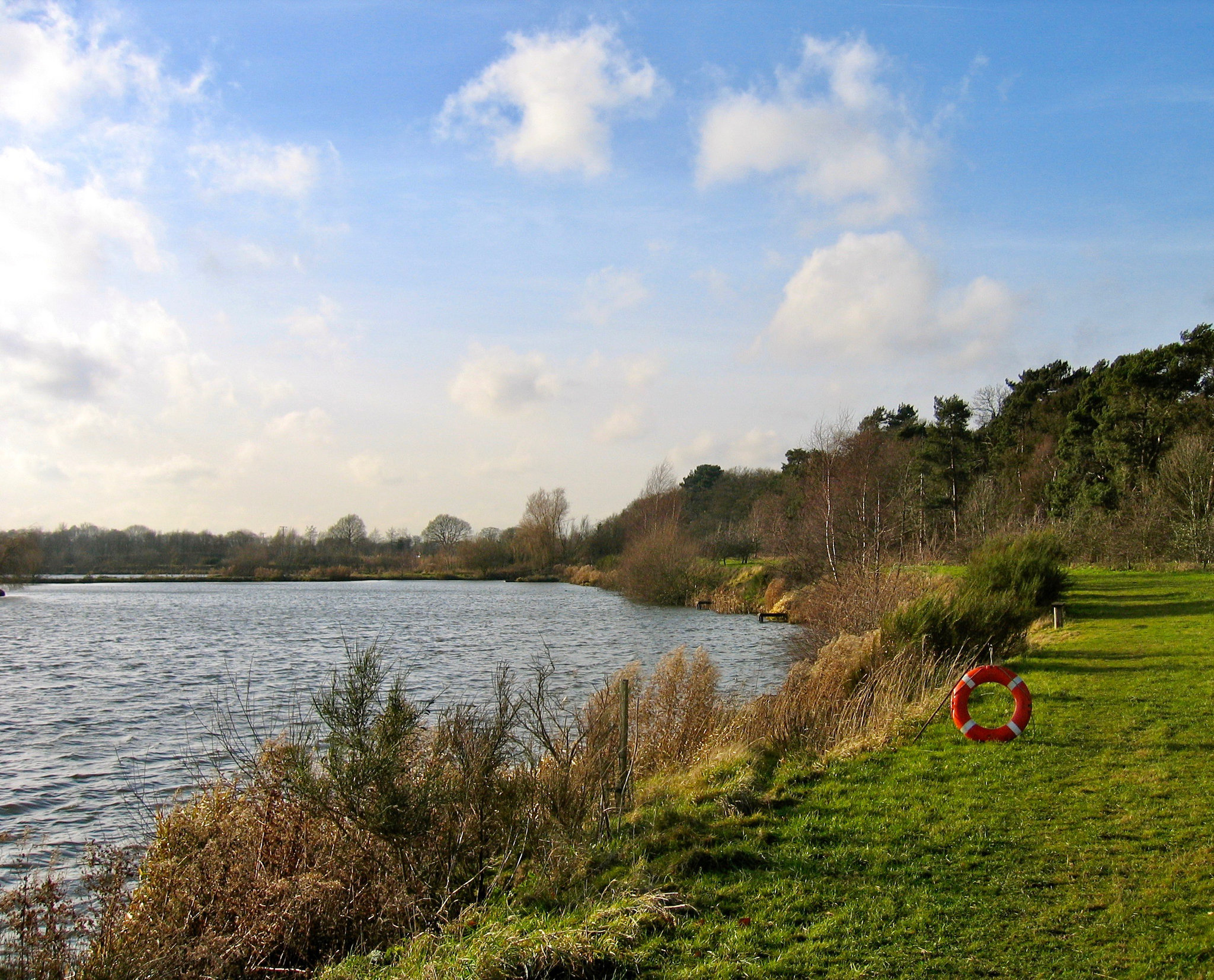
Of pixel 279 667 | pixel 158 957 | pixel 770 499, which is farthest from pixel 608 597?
pixel 158 957

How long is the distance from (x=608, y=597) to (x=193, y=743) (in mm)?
41188

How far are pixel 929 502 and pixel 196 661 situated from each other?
35894 millimetres

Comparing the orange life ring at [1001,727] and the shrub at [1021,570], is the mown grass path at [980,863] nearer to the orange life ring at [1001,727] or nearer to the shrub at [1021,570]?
the orange life ring at [1001,727]

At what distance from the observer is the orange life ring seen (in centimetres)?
838

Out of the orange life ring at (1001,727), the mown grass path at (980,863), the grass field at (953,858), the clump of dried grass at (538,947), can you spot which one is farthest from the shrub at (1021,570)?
the clump of dried grass at (538,947)

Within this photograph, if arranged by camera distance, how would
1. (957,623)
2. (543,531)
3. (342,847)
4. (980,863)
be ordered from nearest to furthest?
(980,863)
(342,847)
(957,623)
(543,531)

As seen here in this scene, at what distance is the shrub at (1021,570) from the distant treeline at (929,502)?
420cm

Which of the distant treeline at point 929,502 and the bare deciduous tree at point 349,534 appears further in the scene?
the bare deciduous tree at point 349,534

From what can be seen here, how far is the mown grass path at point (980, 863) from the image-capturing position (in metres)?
4.39

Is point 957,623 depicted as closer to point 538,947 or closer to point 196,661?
point 538,947

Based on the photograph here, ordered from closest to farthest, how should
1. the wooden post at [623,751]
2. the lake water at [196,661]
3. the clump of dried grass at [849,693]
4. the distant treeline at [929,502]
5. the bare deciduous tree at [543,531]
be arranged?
the wooden post at [623,751] → the clump of dried grass at [849,693] → the lake water at [196,661] → the distant treeline at [929,502] → the bare deciduous tree at [543,531]

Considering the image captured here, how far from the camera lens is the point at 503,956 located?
4.57 m

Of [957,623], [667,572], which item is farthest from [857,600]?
[667,572]

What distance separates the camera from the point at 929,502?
147ft
